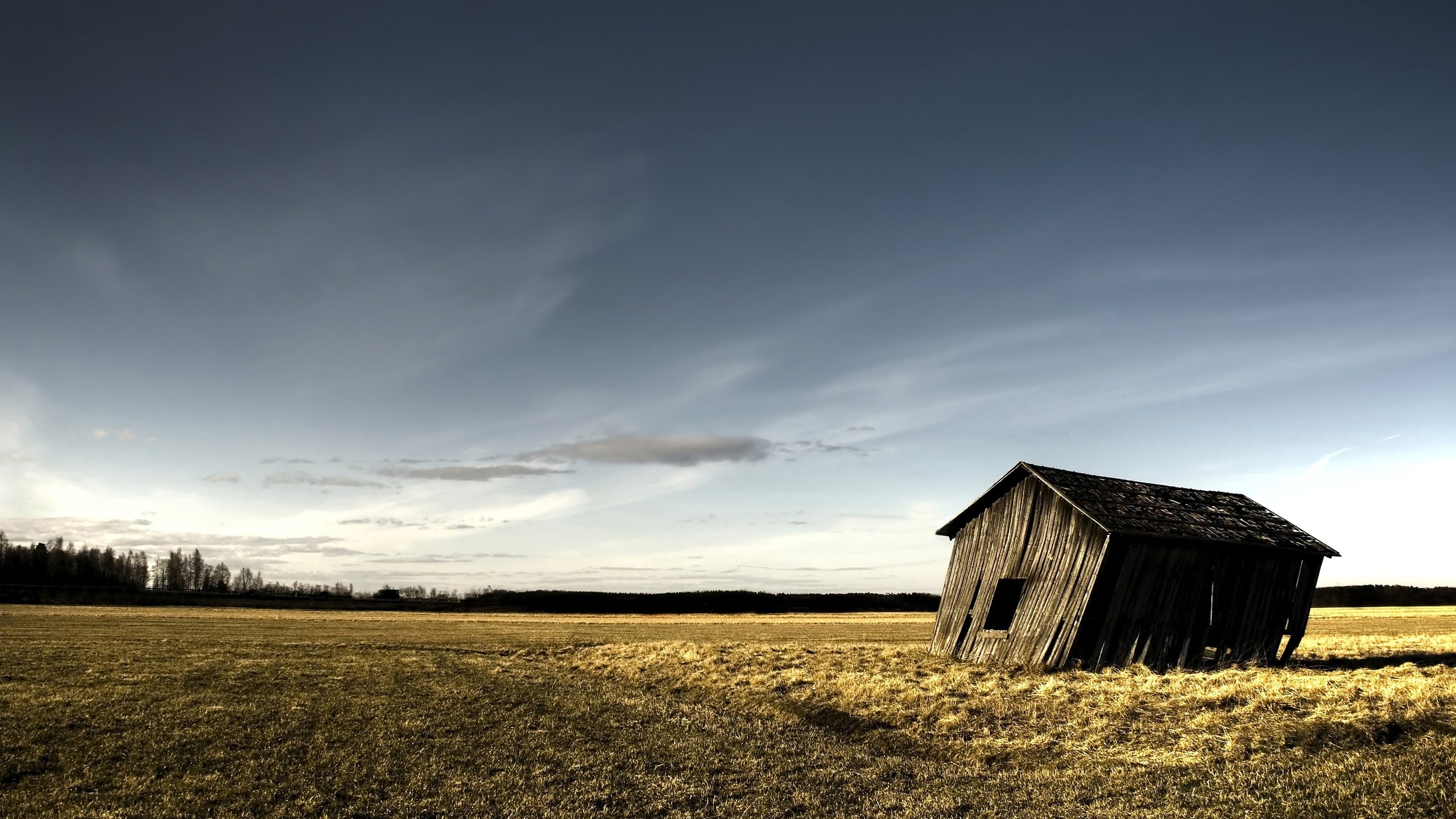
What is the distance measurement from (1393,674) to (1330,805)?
12.5 m

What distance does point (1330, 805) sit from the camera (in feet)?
32.3

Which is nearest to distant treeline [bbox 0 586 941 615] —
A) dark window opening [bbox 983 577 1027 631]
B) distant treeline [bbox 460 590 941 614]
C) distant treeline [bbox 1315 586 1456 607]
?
distant treeline [bbox 460 590 941 614]

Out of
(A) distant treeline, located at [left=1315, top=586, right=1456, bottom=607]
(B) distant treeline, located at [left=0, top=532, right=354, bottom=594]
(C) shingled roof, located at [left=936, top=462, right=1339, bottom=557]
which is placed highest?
(C) shingled roof, located at [left=936, top=462, right=1339, bottom=557]

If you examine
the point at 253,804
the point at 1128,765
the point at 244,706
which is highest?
the point at 1128,765

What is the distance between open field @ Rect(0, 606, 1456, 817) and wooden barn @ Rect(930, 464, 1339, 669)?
1802 mm

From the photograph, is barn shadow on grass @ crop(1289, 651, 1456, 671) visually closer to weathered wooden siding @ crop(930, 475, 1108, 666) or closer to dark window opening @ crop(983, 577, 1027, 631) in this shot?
weathered wooden siding @ crop(930, 475, 1108, 666)

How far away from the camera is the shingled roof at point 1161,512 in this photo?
23359 millimetres

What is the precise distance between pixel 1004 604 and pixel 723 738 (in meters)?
15.5

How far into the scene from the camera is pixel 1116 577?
2277cm

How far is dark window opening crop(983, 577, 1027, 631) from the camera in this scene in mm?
26609

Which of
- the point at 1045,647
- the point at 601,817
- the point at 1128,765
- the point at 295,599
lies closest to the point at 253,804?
the point at 601,817

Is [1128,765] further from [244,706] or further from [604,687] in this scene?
[244,706]

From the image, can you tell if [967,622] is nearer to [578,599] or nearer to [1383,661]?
[1383,661]

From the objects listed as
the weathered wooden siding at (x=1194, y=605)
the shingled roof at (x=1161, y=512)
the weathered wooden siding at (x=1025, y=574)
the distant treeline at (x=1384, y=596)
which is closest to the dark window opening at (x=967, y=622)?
the weathered wooden siding at (x=1025, y=574)
